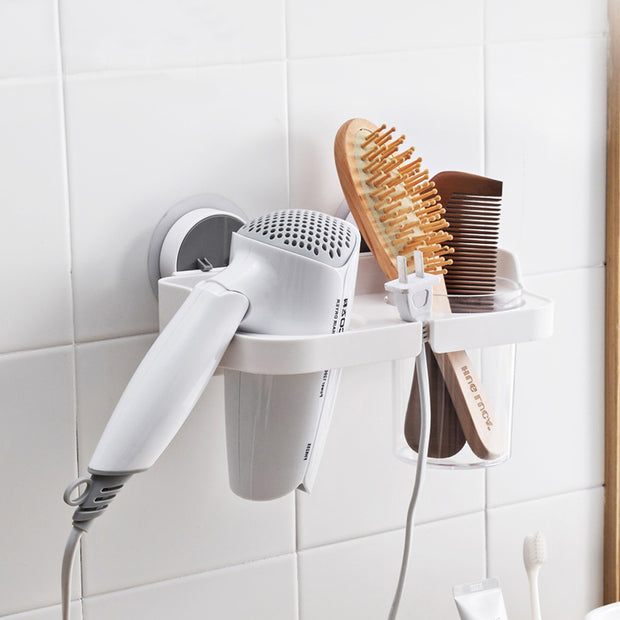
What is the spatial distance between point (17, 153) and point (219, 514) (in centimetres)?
35

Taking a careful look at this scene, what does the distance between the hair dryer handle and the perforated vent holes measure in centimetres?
5

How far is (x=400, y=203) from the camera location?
2.35ft

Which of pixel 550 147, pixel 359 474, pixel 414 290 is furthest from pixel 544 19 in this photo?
pixel 359 474

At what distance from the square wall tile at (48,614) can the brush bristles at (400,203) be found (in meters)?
0.40

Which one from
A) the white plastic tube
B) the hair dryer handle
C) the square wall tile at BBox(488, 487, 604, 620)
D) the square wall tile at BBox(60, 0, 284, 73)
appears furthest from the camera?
the square wall tile at BBox(488, 487, 604, 620)

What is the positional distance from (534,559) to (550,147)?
401 mm

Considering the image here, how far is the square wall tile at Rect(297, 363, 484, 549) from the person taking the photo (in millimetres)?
848

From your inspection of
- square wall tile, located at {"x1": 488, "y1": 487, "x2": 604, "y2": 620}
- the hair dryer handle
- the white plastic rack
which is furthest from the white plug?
square wall tile, located at {"x1": 488, "y1": 487, "x2": 604, "y2": 620}

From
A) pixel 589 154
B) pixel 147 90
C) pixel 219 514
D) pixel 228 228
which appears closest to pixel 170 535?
pixel 219 514

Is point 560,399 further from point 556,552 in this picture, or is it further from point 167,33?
point 167,33

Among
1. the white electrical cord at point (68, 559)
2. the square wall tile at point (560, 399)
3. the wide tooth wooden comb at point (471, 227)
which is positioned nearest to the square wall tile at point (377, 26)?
the wide tooth wooden comb at point (471, 227)

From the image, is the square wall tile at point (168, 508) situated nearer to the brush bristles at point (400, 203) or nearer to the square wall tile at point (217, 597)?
the square wall tile at point (217, 597)

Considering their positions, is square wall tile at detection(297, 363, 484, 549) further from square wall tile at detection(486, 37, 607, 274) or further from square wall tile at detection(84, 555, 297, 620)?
square wall tile at detection(486, 37, 607, 274)

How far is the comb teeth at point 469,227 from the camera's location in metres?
0.76
